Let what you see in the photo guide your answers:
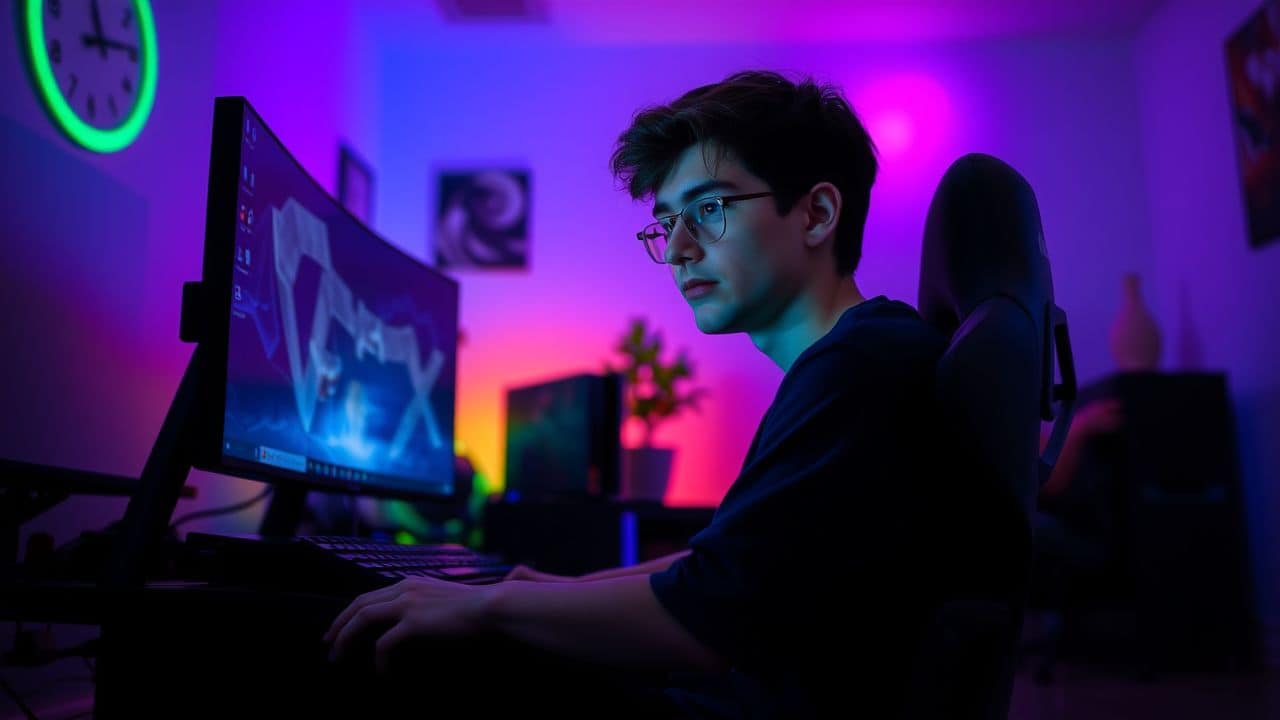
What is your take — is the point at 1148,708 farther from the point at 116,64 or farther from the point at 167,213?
the point at 116,64

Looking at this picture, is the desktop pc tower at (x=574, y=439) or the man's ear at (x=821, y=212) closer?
the man's ear at (x=821, y=212)

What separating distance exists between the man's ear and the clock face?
1355mm

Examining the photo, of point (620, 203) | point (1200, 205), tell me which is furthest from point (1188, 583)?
point (620, 203)

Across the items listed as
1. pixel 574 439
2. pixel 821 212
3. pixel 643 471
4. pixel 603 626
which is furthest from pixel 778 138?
pixel 643 471

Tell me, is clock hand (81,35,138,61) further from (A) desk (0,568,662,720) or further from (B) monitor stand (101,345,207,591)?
(A) desk (0,568,662,720)

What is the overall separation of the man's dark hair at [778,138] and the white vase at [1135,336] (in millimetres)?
3304

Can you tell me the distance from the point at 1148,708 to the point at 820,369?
Result: 2.59 meters

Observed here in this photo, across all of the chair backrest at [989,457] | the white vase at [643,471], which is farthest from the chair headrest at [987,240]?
the white vase at [643,471]

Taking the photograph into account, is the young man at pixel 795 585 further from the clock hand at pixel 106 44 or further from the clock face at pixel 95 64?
the clock hand at pixel 106 44

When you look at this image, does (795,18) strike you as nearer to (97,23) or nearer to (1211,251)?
(1211,251)

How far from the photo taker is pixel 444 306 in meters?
1.79

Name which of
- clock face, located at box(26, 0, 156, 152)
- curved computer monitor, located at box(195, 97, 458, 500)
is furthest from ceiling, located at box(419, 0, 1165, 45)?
curved computer monitor, located at box(195, 97, 458, 500)

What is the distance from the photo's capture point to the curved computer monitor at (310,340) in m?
0.94

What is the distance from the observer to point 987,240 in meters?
0.86
